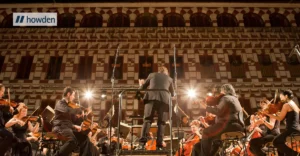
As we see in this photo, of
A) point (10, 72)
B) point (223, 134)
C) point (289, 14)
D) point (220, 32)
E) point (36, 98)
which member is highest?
point (289, 14)

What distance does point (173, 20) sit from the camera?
60.1 ft

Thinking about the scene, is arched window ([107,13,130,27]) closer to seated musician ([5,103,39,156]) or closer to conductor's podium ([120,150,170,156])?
seated musician ([5,103,39,156])

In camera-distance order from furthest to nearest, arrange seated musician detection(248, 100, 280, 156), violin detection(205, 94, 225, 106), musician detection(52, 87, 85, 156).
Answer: seated musician detection(248, 100, 280, 156)
violin detection(205, 94, 225, 106)
musician detection(52, 87, 85, 156)

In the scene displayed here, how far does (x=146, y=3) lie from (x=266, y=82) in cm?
848

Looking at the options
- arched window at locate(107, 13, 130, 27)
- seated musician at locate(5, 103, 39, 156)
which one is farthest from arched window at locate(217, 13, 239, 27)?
seated musician at locate(5, 103, 39, 156)

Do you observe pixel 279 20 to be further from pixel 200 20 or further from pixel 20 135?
pixel 20 135

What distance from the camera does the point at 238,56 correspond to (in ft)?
55.5

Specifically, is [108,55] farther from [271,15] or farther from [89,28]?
[271,15]

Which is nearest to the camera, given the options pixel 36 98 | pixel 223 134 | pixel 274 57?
pixel 223 134

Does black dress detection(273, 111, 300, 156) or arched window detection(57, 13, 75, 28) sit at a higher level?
arched window detection(57, 13, 75, 28)

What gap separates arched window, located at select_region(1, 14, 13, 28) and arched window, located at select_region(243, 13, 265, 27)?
566 inches

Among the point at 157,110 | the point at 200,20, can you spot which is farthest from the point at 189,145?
the point at 200,20

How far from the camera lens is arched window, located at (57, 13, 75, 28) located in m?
17.9

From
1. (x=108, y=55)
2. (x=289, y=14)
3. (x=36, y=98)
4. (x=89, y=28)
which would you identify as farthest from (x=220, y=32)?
(x=36, y=98)
